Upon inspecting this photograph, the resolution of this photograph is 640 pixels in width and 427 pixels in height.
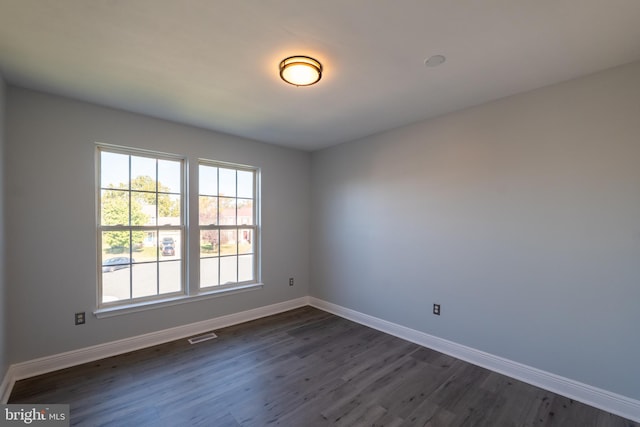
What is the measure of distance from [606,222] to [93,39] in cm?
384

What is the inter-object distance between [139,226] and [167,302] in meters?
0.92

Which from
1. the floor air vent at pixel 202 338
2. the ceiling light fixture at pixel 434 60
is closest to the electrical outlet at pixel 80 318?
the floor air vent at pixel 202 338

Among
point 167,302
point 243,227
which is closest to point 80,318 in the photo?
point 167,302

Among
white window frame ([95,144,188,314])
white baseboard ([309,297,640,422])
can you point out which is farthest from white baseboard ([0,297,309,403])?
white baseboard ([309,297,640,422])

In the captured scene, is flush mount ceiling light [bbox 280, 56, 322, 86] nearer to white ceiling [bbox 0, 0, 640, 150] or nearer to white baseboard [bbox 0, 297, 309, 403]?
white ceiling [bbox 0, 0, 640, 150]

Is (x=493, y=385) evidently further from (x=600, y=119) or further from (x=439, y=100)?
(x=439, y=100)

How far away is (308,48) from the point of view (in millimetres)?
1913

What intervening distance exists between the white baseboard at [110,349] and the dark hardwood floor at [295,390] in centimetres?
8

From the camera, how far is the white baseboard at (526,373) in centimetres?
207

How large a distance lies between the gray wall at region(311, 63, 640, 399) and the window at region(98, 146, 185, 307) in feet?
Result: 8.04

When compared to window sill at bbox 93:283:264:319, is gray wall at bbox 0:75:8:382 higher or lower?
higher

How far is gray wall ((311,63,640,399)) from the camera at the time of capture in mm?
2105

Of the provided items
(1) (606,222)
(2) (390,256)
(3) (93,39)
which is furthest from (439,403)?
(3) (93,39)

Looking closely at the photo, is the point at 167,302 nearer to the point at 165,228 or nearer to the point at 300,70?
the point at 165,228
